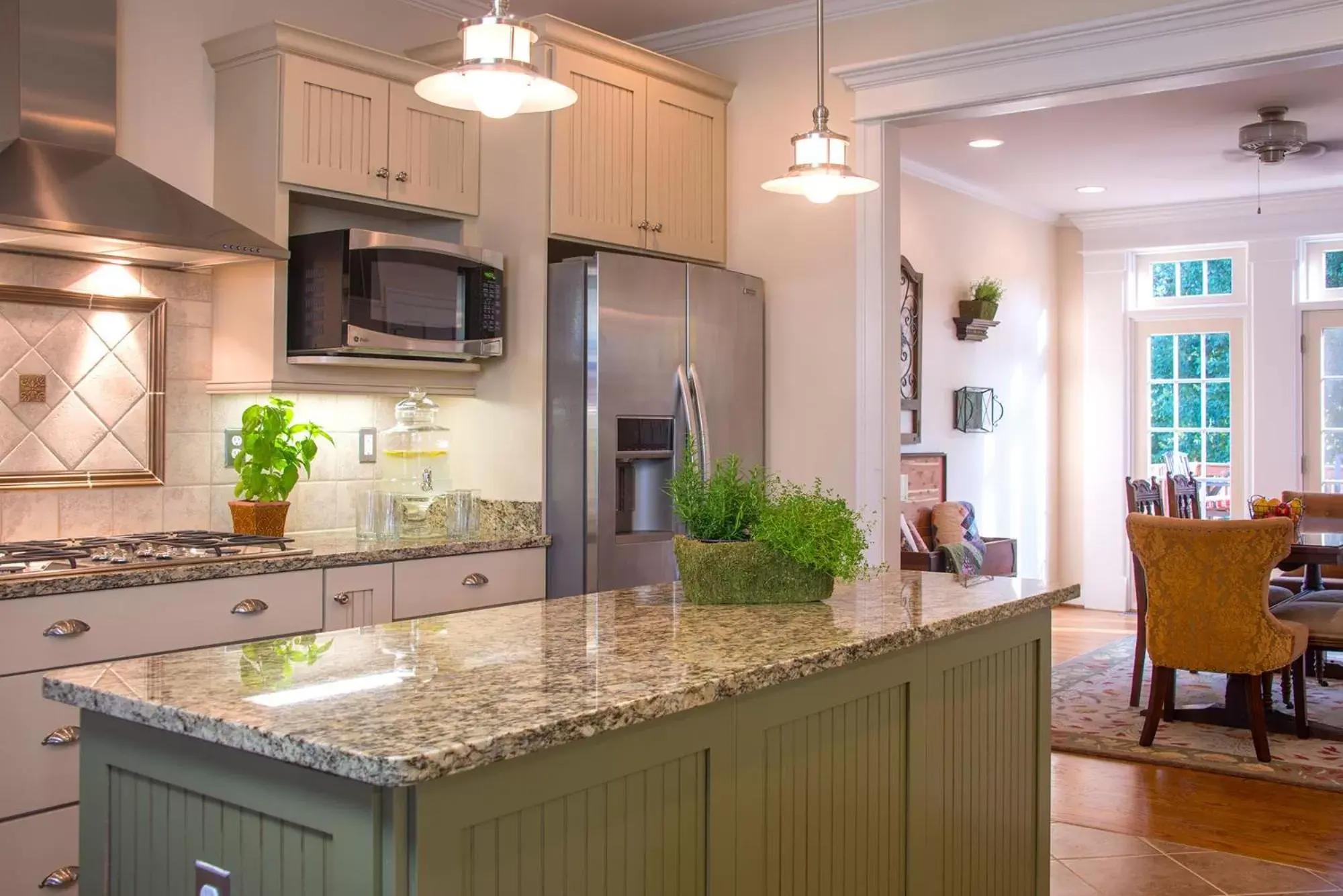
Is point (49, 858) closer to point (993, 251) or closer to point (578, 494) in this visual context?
point (578, 494)

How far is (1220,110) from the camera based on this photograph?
19.2 ft

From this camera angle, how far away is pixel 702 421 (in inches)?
162

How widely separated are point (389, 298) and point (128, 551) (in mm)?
1099

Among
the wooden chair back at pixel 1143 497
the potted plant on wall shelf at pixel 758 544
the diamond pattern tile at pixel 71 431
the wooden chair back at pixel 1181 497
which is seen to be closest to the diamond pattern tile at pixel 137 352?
the diamond pattern tile at pixel 71 431

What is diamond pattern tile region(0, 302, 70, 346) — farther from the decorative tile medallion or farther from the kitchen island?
the kitchen island

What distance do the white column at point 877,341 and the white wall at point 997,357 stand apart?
244 centimetres

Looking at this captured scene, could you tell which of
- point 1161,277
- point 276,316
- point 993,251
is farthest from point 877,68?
point 1161,277

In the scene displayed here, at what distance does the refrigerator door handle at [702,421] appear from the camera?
13.4 ft

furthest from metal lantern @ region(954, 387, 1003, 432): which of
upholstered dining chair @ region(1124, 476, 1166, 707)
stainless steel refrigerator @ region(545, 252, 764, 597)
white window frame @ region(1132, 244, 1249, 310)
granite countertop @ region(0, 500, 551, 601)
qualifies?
granite countertop @ region(0, 500, 551, 601)

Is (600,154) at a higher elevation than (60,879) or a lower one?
higher

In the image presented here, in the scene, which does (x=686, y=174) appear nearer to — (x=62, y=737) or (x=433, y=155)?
(x=433, y=155)

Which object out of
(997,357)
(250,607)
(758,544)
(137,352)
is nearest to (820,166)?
(758,544)

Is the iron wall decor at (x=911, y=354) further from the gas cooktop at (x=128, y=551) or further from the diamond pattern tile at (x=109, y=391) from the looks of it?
the diamond pattern tile at (x=109, y=391)

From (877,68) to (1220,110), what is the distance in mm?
2530
